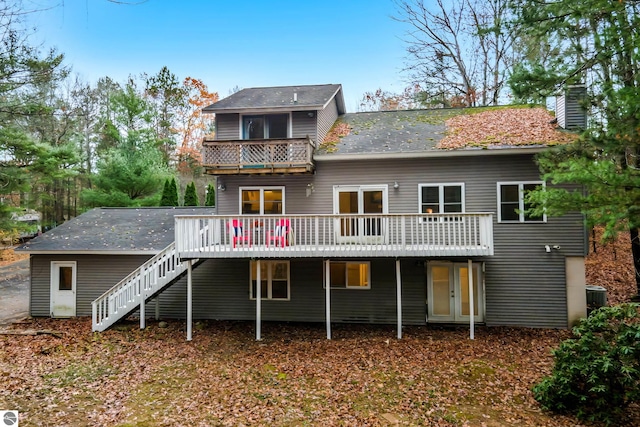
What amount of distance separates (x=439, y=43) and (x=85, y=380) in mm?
24177

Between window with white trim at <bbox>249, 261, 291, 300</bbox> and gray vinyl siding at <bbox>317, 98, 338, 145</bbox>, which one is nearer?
window with white trim at <bbox>249, 261, 291, 300</bbox>

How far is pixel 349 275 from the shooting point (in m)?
12.4

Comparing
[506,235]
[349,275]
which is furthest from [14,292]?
[506,235]

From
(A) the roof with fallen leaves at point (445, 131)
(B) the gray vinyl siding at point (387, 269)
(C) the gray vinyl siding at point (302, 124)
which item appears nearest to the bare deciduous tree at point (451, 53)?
(A) the roof with fallen leaves at point (445, 131)

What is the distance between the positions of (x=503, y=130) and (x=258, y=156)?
334 inches

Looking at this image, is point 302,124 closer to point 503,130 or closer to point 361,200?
point 361,200

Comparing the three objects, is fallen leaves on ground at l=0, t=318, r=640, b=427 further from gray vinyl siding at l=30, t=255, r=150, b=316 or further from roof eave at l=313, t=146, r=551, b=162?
roof eave at l=313, t=146, r=551, b=162

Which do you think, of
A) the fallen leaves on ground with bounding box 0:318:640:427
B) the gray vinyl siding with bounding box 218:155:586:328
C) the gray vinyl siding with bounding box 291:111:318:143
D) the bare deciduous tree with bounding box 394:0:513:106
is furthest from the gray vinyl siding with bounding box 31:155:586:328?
the bare deciduous tree with bounding box 394:0:513:106

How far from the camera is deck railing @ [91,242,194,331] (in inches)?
444

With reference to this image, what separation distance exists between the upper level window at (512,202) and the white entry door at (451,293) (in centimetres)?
189

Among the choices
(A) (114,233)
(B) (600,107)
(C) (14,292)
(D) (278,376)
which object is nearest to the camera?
(B) (600,107)

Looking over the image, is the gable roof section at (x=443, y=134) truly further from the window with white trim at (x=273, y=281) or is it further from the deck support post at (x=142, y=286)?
the deck support post at (x=142, y=286)

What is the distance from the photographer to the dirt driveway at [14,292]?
529 inches

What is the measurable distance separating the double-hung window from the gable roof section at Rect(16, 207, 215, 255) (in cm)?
819
